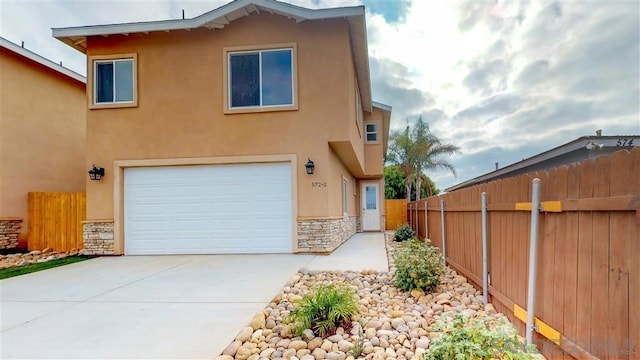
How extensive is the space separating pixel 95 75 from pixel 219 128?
374 centimetres

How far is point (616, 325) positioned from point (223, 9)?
30.6 feet

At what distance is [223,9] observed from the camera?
29.6 ft

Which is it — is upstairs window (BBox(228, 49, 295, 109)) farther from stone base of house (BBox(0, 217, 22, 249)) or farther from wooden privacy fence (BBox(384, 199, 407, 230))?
wooden privacy fence (BBox(384, 199, 407, 230))

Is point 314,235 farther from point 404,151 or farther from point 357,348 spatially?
point 404,151

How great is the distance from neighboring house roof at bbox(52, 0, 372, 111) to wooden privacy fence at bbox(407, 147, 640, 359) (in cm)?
635

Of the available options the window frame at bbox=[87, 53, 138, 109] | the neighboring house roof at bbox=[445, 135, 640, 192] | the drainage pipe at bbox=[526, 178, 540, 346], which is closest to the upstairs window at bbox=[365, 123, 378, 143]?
the neighboring house roof at bbox=[445, 135, 640, 192]

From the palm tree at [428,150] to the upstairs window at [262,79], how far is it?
51.7ft

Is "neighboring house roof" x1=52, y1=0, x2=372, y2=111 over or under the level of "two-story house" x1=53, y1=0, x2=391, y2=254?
over

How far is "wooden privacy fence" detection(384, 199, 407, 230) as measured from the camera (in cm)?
1986

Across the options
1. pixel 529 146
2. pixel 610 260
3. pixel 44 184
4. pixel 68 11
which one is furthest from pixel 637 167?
pixel 529 146

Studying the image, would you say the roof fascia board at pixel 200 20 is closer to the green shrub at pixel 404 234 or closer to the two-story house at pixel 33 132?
the two-story house at pixel 33 132

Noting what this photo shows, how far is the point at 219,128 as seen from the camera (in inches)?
374

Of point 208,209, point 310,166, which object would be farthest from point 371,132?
point 208,209

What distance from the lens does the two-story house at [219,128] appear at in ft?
30.2
